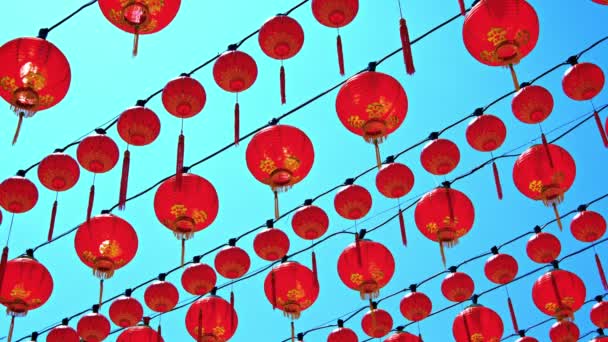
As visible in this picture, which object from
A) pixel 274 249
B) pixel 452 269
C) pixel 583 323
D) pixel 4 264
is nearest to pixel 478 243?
pixel 583 323

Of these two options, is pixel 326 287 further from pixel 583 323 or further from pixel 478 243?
pixel 583 323

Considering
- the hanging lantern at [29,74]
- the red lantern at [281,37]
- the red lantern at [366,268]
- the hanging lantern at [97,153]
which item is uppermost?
the red lantern at [281,37]

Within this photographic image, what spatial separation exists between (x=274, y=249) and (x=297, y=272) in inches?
17.5

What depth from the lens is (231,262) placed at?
6.55 m

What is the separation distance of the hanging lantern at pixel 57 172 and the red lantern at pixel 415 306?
3.46m

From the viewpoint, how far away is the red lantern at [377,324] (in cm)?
712

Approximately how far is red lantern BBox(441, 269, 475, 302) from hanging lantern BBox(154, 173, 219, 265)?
2.95 metres

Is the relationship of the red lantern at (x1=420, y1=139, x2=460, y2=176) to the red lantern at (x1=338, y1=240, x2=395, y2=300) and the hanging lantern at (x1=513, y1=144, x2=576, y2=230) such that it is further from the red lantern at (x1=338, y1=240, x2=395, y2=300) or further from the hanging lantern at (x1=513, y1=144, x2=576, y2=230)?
the red lantern at (x1=338, y1=240, x2=395, y2=300)

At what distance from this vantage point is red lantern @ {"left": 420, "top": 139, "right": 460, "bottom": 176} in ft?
18.9

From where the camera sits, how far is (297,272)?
6.09 meters

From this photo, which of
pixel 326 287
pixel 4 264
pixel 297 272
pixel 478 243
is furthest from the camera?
pixel 326 287

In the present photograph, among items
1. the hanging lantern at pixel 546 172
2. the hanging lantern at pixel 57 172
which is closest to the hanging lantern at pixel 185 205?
the hanging lantern at pixel 57 172

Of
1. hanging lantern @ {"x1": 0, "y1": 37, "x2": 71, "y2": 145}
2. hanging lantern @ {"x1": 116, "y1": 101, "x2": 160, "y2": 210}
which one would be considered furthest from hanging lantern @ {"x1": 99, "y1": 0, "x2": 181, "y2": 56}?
hanging lantern @ {"x1": 116, "y1": 101, "x2": 160, "y2": 210}

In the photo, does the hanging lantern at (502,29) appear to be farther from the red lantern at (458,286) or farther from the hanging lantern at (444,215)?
the red lantern at (458,286)
